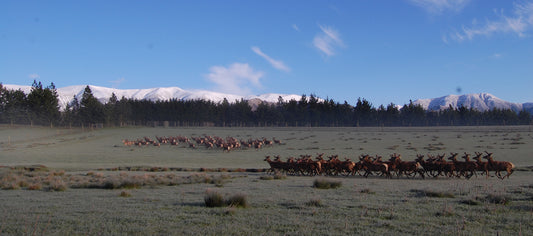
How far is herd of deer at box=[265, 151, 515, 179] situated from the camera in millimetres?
20703

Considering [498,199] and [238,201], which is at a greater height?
[498,199]

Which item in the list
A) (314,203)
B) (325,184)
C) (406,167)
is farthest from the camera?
(406,167)

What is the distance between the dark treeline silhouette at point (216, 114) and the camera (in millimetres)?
101312

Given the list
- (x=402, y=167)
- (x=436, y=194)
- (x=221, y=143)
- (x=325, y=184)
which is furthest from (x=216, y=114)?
(x=436, y=194)

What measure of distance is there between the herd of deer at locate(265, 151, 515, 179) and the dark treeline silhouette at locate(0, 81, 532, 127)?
8970cm

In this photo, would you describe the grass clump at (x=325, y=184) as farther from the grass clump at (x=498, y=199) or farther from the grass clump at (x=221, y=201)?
the grass clump at (x=498, y=199)

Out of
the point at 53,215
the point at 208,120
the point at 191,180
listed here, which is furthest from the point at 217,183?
the point at 208,120

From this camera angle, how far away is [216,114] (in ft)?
417

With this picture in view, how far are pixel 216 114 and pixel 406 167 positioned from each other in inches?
→ 4240

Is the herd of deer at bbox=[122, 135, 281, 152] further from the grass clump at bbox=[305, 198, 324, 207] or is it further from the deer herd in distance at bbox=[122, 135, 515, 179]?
the grass clump at bbox=[305, 198, 324, 207]

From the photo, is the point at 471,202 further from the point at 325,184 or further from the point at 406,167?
the point at 406,167

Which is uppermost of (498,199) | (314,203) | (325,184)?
(498,199)

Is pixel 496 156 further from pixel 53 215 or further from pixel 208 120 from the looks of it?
pixel 208 120

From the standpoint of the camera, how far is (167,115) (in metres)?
126
